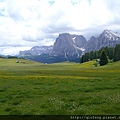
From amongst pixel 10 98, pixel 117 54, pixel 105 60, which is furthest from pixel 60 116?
pixel 117 54

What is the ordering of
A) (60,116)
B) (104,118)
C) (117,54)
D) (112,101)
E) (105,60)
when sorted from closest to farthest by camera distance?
1. (104,118)
2. (60,116)
3. (112,101)
4. (105,60)
5. (117,54)

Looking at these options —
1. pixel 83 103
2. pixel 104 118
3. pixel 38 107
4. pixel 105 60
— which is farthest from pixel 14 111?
pixel 105 60

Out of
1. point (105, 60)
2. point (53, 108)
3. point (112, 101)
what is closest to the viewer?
point (53, 108)

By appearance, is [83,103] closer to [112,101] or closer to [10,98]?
[112,101]

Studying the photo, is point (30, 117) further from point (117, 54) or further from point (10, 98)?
point (117, 54)

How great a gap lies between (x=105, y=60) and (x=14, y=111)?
119 metres

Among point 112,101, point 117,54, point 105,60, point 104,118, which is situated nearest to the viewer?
point 104,118

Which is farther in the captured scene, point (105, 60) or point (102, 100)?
point (105, 60)

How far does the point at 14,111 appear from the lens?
18.4 meters

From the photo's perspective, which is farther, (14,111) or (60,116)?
(14,111)

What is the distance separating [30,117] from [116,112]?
5.78m

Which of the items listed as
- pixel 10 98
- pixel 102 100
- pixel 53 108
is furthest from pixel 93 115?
pixel 10 98

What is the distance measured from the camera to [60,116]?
15.6 m

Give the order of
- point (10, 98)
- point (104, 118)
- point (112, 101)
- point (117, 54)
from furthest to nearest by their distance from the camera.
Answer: point (117, 54) < point (10, 98) < point (112, 101) < point (104, 118)
